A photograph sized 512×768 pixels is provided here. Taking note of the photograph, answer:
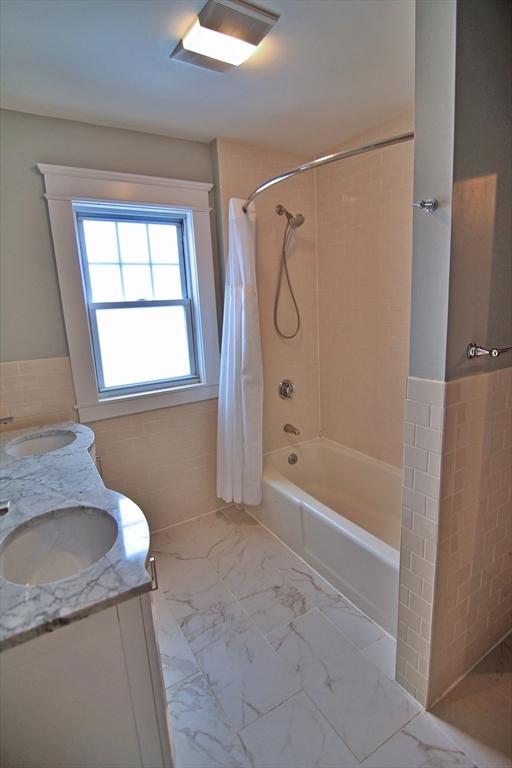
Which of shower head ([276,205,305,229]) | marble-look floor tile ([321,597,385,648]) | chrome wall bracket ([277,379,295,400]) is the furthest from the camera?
chrome wall bracket ([277,379,295,400])

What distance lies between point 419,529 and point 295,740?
85cm

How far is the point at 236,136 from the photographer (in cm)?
230

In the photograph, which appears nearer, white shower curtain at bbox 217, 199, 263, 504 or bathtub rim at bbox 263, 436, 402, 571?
bathtub rim at bbox 263, 436, 402, 571

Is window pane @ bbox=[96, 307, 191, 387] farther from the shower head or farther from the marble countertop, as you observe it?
the shower head

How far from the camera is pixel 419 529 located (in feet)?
4.28

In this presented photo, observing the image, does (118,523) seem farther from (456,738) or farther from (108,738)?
(456,738)

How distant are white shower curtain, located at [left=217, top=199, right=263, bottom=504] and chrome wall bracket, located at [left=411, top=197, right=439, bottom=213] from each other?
1305 mm

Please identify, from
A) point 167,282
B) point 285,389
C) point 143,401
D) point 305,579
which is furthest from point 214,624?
point 167,282

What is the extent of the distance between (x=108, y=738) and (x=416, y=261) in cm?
152

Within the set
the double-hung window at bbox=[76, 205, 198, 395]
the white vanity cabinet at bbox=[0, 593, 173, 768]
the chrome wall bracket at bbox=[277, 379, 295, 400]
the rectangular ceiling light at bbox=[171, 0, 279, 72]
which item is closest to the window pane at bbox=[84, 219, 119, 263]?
the double-hung window at bbox=[76, 205, 198, 395]

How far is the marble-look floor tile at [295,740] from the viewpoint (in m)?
1.23

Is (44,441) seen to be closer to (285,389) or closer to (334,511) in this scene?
(285,389)

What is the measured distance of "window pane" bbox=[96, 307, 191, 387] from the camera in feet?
7.61

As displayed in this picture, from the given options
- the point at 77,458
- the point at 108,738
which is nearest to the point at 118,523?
the point at 108,738
